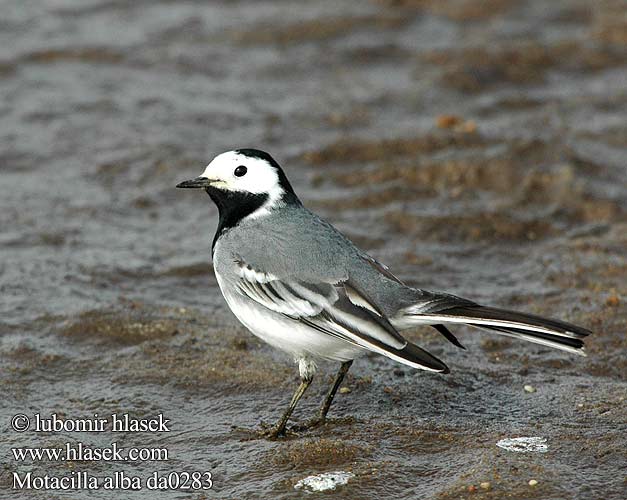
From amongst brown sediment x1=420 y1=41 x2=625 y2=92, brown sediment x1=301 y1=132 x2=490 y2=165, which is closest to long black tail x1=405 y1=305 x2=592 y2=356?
brown sediment x1=301 y1=132 x2=490 y2=165

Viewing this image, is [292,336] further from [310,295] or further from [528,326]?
[528,326]

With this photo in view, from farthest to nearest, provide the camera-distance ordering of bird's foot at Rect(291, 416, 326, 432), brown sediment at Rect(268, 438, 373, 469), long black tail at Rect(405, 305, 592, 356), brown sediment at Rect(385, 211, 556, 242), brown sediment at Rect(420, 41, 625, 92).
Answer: brown sediment at Rect(420, 41, 625, 92) < brown sediment at Rect(385, 211, 556, 242) < bird's foot at Rect(291, 416, 326, 432) < brown sediment at Rect(268, 438, 373, 469) < long black tail at Rect(405, 305, 592, 356)

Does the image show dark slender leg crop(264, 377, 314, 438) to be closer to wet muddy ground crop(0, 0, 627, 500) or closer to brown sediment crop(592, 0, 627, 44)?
wet muddy ground crop(0, 0, 627, 500)

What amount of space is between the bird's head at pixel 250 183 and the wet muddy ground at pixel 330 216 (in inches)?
47.0

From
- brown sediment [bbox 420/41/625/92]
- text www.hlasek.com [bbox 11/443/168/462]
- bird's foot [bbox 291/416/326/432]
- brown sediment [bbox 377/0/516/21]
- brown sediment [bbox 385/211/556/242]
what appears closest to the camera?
text www.hlasek.com [bbox 11/443/168/462]

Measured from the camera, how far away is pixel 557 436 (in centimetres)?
663

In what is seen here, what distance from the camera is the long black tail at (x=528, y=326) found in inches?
249

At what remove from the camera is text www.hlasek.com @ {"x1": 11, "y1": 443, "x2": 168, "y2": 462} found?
667 cm

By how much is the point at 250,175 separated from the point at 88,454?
83.0 inches

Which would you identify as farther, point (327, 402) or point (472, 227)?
point (472, 227)

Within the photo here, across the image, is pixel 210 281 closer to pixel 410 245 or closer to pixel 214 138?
pixel 410 245

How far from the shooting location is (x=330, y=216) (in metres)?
10.5

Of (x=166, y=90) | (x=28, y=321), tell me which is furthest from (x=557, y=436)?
(x=166, y=90)

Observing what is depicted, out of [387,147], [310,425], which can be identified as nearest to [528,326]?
[310,425]
